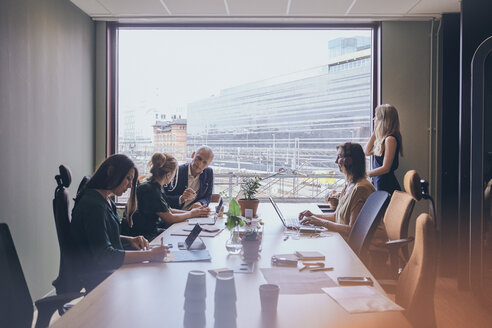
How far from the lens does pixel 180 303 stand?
1520mm

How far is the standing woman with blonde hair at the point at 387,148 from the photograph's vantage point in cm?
402

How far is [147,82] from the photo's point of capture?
4977 millimetres

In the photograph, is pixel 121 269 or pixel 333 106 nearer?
pixel 121 269

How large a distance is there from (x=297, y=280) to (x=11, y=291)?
101 cm

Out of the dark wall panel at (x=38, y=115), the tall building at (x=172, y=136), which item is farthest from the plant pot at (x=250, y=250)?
the tall building at (x=172, y=136)

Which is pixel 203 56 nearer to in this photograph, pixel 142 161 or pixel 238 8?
pixel 238 8

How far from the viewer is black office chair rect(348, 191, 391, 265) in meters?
2.44

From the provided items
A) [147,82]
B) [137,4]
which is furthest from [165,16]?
[147,82]

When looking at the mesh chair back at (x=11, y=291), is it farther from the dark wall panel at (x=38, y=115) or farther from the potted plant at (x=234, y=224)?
the dark wall panel at (x=38, y=115)

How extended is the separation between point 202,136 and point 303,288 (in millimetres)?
3514

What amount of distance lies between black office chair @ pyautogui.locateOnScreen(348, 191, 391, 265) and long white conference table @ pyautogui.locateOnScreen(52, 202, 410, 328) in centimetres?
32

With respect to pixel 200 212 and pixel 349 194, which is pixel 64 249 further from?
pixel 349 194

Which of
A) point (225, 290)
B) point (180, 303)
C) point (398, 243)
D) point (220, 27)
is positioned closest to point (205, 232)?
point (398, 243)

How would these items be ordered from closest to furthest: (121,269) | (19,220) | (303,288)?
(303,288)
(121,269)
(19,220)
